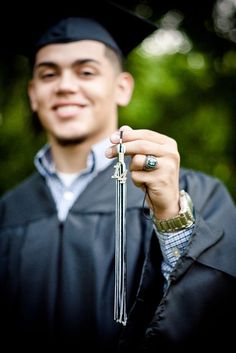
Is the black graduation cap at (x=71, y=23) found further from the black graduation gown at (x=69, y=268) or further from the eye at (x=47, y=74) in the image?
the black graduation gown at (x=69, y=268)

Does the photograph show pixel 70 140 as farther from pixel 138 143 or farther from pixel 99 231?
pixel 138 143

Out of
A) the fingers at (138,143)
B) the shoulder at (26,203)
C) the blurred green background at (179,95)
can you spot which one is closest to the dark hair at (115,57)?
the shoulder at (26,203)

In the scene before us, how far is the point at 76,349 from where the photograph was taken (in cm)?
205

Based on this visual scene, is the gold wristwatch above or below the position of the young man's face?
below

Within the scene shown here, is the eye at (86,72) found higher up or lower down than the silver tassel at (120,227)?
higher up

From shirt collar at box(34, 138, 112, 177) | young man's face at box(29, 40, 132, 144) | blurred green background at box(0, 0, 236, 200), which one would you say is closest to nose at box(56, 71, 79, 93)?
young man's face at box(29, 40, 132, 144)

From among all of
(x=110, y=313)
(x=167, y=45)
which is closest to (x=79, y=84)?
(x=110, y=313)

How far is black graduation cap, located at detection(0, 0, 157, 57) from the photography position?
2416mm

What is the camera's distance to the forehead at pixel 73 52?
7.64 feet

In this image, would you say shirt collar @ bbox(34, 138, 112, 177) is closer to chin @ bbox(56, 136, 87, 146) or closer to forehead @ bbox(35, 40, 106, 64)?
chin @ bbox(56, 136, 87, 146)

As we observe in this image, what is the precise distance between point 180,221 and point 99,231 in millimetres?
575

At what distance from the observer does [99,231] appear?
2.17 metres

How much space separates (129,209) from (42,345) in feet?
2.21

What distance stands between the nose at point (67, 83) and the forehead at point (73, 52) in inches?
2.6
